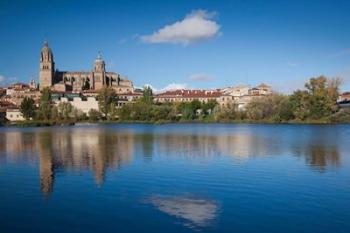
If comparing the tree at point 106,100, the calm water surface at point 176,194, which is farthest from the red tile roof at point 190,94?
the calm water surface at point 176,194

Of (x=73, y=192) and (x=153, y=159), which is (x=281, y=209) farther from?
(x=153, y=159)

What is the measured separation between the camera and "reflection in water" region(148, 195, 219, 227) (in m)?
10.1

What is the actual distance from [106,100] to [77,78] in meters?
32.4

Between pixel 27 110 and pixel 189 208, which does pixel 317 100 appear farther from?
pixel 189 208

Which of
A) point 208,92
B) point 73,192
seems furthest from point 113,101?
point 73,192

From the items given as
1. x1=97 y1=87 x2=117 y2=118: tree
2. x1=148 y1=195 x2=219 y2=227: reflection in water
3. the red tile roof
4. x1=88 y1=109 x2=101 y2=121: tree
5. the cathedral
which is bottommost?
x1=148 y1=195 x2=219 y2=227: reflection in water

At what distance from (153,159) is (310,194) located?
10107 mm

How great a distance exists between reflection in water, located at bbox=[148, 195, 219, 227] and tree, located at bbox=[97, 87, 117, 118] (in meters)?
85.3

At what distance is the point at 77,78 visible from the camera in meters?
126

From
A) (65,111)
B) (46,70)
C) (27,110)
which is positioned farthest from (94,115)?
(46,70)

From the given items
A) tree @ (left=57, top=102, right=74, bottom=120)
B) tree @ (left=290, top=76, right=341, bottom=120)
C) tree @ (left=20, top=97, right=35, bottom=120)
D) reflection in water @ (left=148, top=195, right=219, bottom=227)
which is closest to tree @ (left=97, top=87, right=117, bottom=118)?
tree @ (left=57, top=102, right=74, bottom=120)

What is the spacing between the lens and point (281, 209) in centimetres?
1112

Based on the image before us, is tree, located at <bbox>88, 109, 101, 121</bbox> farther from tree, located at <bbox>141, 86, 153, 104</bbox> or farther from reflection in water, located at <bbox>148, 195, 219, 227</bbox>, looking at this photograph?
reflection in water, located at <bbox>148, 195, 219, 227</bbox>

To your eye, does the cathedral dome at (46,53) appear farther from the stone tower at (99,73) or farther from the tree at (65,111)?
the tree at (65,111)
